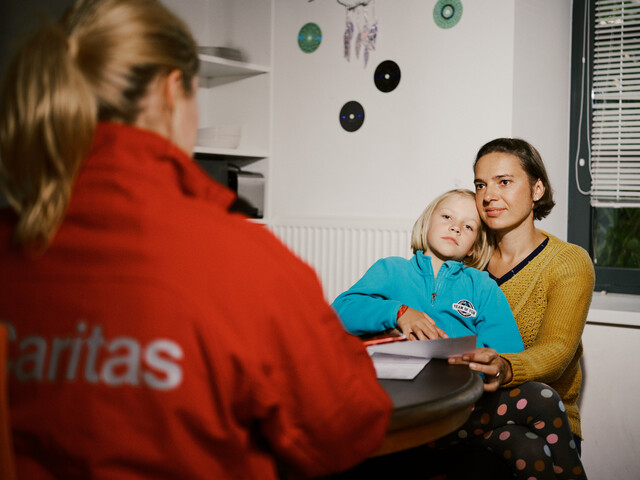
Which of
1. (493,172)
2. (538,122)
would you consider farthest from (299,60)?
(493,172)

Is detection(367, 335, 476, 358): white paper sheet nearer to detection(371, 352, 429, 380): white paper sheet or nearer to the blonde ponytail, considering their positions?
detection(371, 352, 429, 380): white paper sheet

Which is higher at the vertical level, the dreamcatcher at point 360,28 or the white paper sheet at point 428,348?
the dreamcatcher at point 360,28

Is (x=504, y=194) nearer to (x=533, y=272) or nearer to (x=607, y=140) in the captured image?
(x=533, y=272)

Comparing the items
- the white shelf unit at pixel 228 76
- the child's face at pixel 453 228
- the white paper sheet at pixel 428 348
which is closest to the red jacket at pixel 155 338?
the white paper sheet at pixel 428 348

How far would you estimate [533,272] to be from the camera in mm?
1918

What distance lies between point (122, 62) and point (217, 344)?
0.37 metres

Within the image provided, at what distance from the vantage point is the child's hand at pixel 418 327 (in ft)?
5.10

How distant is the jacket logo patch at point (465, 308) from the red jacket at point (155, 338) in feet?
3.45

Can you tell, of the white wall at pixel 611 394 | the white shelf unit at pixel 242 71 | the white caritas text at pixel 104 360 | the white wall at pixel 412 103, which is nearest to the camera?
the white caritas text at pixel 104 360

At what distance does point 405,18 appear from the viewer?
3.06m

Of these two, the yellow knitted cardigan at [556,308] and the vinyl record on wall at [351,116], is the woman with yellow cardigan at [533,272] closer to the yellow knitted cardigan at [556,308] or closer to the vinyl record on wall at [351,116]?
the yellow knitted cardigan at [556,308]

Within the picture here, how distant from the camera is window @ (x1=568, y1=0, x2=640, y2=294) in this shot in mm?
2852

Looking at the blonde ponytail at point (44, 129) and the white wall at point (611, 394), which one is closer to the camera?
the blonde ponytail at point (44, 129)

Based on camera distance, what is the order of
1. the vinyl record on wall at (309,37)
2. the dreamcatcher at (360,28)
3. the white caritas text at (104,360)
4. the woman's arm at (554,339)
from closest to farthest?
the white caritas text at (104,360), the woman's arm at (554,339), the dreamcatcher at (360,28), the vinyl record on wall at (309,37)
